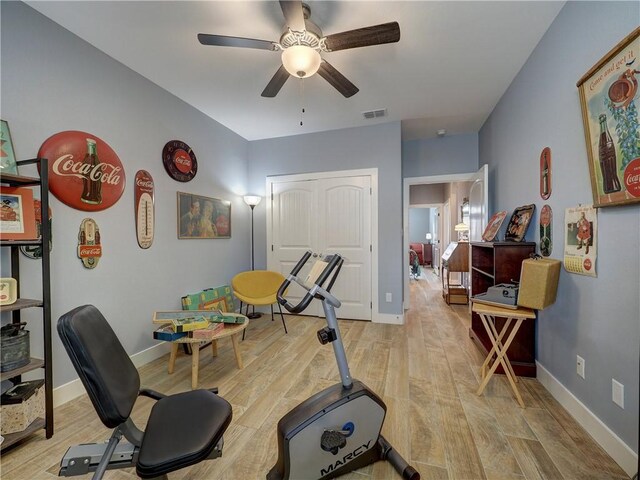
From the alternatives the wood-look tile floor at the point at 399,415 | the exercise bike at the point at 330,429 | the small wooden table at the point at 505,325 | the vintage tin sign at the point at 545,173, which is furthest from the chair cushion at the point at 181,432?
the vintage tin sign at the point at 545,173

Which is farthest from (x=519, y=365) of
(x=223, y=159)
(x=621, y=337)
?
(x=223, y=159)

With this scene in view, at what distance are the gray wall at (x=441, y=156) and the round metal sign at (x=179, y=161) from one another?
316 cm

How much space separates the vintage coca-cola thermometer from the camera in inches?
102

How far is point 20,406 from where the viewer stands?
5.04 ft

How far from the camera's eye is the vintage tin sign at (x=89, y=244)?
2.13m

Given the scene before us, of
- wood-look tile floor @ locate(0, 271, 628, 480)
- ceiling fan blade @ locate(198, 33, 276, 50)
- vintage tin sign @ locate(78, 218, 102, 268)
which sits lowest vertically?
wood-look tile floor @ locate(0, 271, 628, 480)

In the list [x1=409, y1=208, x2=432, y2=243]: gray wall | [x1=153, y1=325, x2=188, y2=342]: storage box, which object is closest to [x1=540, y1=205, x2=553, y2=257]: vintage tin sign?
[x1=153, y1=325, x2=188, y2=342]: storage box

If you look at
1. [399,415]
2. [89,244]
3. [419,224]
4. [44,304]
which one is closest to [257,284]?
[89,244]

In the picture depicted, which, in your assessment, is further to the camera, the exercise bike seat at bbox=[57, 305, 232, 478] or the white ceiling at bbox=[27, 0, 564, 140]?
the white ceiling at bbox=[27, 0, 564, 140]

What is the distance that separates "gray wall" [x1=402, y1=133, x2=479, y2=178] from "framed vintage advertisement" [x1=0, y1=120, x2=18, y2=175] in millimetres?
4334

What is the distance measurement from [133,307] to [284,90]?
2.62 m

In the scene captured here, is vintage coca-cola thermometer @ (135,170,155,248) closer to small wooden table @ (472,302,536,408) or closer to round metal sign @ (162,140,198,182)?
round metal sign @ (162,140,198,182)

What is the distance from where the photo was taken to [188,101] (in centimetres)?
313

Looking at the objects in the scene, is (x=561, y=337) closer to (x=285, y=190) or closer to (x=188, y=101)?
(x=285, y=190)
